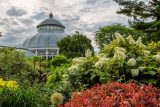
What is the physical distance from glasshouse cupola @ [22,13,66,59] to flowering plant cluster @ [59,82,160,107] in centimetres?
7394

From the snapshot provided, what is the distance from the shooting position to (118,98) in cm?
513

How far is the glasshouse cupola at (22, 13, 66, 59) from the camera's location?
8438 cm

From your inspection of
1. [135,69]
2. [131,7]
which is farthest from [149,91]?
[131,7]

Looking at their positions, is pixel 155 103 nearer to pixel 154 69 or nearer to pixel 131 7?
pixel 154 69

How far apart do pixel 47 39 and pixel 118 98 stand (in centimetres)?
8124

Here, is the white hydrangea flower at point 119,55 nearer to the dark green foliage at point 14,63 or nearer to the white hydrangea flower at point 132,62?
the white hydrangea flower at point 132,62

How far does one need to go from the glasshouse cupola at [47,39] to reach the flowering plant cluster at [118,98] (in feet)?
243

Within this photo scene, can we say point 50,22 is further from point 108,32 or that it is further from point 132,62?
point 132,62

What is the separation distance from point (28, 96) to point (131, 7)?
2194 centimetres

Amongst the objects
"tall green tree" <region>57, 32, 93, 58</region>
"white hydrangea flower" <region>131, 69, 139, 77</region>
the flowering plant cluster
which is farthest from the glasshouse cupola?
the flowering plant cluster

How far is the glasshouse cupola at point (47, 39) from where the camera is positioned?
8438cm

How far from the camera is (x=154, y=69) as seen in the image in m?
9.00

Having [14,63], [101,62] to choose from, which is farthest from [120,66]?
[14,63]

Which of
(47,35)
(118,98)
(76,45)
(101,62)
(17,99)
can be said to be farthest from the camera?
(47,35)
